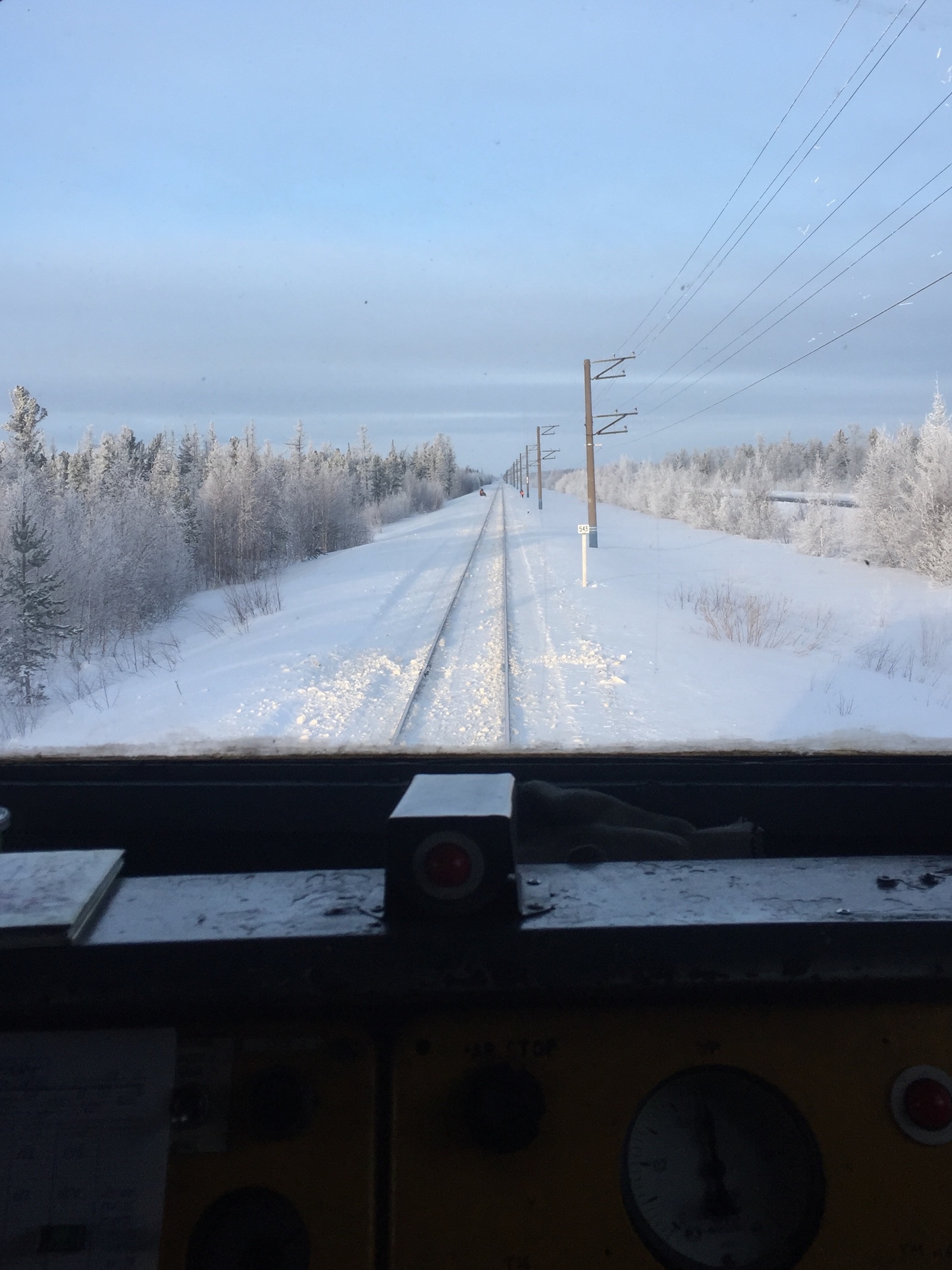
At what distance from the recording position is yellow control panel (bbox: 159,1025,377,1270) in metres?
1.33

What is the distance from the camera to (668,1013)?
1429 millimetres

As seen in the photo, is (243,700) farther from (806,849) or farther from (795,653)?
(806,849)

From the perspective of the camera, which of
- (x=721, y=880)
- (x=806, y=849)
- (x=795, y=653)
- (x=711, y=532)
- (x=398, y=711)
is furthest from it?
(x=711, y=532)

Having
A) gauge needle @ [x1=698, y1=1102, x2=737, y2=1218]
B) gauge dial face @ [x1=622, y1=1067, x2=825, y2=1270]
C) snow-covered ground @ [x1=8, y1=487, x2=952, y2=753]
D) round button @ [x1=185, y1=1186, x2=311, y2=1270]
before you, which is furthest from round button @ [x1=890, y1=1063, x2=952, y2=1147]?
snow-covered ground @ [x1=8, y1=487, x2=952, y2=753]

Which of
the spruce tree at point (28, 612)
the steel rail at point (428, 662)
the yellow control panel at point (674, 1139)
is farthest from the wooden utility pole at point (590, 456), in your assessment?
the yellow control panel at point (674, 1139)

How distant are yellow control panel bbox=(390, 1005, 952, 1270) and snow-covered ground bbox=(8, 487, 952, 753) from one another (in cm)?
139

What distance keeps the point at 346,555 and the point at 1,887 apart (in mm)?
21358

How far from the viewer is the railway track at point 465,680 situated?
Result: 8031 millimetres

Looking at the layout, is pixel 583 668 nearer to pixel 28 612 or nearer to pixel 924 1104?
pixel 28 612

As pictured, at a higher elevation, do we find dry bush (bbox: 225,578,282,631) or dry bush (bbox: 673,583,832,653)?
dry bush (bbox: 225,578,282,631)

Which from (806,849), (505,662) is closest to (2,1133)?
(806,849)

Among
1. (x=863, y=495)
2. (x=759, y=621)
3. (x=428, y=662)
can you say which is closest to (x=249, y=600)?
(x=428, y=662)

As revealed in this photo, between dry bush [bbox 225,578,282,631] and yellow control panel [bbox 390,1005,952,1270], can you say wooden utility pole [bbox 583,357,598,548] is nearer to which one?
dry bush [bbox 225,578,282,631]

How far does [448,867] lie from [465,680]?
30.0 feet
